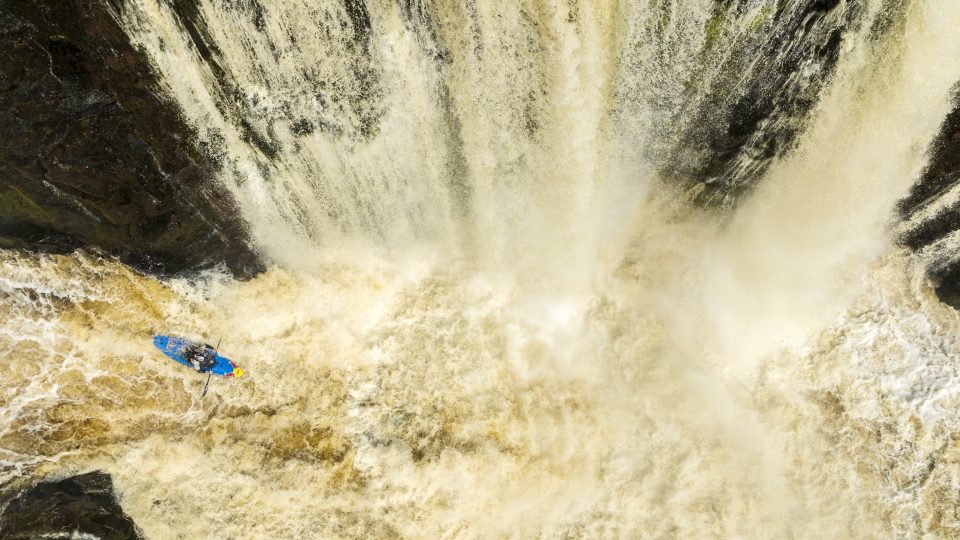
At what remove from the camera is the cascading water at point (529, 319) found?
5.18 metres

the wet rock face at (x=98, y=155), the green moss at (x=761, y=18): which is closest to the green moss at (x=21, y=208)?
the wet rock face at (x=98, y=155)

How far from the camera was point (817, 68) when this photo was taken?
5.10 meters

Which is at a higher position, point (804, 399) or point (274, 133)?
point (274, 133)

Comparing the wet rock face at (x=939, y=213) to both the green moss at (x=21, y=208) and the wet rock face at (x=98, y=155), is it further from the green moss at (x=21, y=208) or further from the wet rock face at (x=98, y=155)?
the green moss at (x=21, y=208)

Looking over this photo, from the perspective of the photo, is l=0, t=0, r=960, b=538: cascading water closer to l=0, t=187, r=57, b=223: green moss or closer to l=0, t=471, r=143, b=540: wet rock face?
l=0, t=471, r=143, b=540: wet rock face

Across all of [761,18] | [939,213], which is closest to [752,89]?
[761,18]

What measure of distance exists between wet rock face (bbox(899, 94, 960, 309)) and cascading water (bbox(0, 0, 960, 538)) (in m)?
0.18

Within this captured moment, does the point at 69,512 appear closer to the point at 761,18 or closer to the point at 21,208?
the point at 21,208

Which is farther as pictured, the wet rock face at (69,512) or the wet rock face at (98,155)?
the wet rock face at (69,512)

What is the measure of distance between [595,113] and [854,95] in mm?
2547

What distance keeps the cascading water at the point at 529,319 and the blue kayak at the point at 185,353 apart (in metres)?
0.19

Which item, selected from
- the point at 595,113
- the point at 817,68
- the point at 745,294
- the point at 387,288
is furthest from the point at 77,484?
the point at 817,68

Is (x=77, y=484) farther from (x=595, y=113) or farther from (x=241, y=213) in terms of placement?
(x=595, y=113)

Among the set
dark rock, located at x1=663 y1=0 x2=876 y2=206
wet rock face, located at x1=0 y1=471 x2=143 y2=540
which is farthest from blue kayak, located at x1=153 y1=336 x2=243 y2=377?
dark rock, located at x1=663 y1=0 x2=876 y2=206
